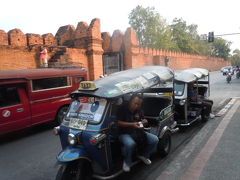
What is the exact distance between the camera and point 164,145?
5.15 m

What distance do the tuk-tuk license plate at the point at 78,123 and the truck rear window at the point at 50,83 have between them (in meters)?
4.07

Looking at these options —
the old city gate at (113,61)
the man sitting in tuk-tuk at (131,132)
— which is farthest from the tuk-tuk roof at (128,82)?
the old city gate at (113,61)

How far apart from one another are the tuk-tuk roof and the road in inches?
62.6

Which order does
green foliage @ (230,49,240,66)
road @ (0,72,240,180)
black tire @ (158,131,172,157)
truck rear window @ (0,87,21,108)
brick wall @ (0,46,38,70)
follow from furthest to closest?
green foliage @ (230,49,240,66) < brick wall @ (0,46,38,70) < truck rear window @ (0,87,21,108) < black tire @ (158,131,172,157) < road @ (0,72,240,180)

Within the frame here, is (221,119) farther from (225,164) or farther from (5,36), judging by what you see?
(5,36)

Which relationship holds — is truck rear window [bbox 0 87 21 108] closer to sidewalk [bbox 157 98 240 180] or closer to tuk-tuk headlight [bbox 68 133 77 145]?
tuk-tuk headlight [bbox 68 133 77 145]

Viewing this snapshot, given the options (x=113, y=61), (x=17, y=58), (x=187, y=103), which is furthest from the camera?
(x=113, y=61)

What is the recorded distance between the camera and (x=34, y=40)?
12602 millimetres

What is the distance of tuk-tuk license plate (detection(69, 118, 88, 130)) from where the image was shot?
3.90 meters

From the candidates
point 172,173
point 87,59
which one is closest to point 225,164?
point 172,173

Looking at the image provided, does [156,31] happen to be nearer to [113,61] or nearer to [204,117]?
[113,61]

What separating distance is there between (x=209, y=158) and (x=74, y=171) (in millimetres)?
3031

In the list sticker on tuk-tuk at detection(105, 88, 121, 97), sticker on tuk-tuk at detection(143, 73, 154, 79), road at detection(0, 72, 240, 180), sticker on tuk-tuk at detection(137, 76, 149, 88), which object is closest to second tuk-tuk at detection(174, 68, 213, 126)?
road at detection(0, 72, 240, 180)

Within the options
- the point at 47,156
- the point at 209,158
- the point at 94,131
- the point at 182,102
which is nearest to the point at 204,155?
the point at 209,158
